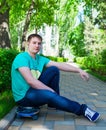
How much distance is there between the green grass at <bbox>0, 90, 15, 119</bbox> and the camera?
618 cm

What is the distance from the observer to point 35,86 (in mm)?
5730

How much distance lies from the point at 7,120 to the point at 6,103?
1444 mm

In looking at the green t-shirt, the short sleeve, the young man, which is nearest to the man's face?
the young man

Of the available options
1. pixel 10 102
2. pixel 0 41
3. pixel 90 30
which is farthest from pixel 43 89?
pixel 90 30

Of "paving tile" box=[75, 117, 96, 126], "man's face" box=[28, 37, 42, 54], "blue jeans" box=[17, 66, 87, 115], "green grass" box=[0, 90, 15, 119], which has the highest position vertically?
"man's face" box=[28, 37, 42, 54]

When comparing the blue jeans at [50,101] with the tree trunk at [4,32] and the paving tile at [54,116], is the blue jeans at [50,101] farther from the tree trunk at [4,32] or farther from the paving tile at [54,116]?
the tree trunk at [4,32]

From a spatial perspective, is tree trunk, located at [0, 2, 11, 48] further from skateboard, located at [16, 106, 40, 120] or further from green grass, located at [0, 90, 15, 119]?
skateboard, located at [16, 106, 40, 120]

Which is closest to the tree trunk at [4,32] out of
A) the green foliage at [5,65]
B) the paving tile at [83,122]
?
the green foliage at [5,65]

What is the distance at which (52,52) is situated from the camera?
6419cm

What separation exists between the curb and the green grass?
0.09 m

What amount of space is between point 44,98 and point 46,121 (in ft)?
1.30

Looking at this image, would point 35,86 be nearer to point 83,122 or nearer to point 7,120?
point 7,120

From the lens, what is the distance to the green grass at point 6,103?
6.18 meters

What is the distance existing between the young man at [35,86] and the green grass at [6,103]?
34 centimetres
